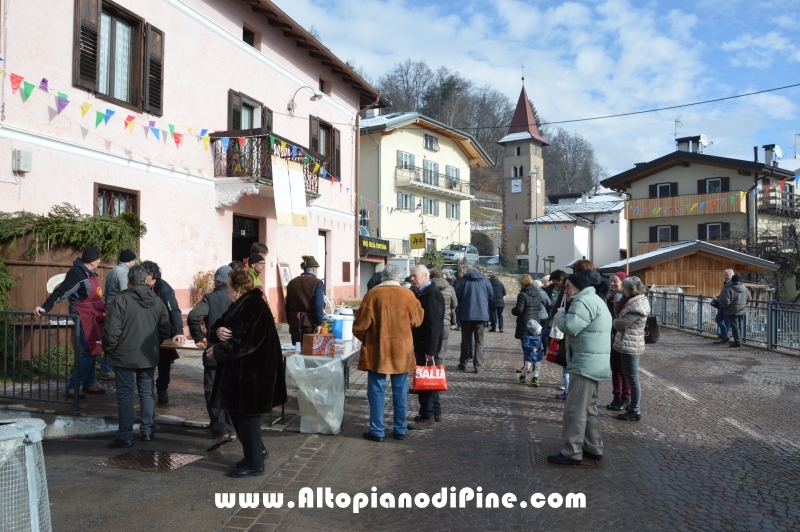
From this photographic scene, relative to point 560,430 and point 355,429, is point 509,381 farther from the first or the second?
point 355,429

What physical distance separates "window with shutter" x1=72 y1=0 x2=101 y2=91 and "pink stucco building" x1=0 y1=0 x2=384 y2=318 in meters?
0.03

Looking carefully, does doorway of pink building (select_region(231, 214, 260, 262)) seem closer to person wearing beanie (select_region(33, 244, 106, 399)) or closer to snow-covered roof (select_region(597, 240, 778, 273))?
person wearing beanie (select_region(33, 244, 106, 399))

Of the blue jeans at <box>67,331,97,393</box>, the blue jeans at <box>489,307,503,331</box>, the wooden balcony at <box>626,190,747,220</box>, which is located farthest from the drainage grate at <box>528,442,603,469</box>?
the wooden balcony at <box>626,190,747,220</box>

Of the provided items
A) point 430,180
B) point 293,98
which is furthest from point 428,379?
point 430,180

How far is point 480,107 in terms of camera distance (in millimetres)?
84438

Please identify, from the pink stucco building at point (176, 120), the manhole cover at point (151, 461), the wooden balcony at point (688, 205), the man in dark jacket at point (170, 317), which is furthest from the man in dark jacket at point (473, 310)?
the wooden balcony at point (688, 205)

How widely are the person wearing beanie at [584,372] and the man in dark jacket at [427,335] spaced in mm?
1808

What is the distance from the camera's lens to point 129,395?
6.12 meters

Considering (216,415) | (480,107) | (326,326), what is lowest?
(216,415)

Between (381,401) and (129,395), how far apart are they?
8.19ft

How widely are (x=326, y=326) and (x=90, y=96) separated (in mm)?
6668

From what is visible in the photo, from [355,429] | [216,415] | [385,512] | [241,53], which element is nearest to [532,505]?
[385,512]

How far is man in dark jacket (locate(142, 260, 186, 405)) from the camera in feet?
22.0

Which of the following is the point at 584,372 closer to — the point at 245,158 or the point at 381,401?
the point at 381,401
